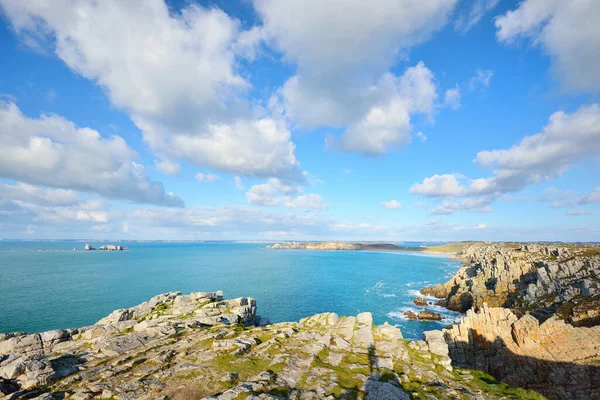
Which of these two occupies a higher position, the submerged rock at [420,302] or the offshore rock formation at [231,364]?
the offshore rock formation at [231,364]

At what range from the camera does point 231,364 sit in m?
24.8

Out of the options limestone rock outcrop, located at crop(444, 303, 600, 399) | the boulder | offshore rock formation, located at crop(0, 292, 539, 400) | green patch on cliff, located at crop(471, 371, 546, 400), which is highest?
offshore rock formation, located at crop(0, 292, 539, 400)

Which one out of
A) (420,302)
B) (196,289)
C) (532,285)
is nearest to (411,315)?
(420,302)

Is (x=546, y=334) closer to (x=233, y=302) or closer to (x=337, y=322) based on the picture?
(x=337, y=322)

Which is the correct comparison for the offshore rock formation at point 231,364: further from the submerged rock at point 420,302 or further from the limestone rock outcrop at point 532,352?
the submerged rock at point 420,302

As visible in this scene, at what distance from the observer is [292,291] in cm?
10669

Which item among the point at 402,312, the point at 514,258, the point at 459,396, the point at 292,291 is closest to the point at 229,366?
the point at 459,396

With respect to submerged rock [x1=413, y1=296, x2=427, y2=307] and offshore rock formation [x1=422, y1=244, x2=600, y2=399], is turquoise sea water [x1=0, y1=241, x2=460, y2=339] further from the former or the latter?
offshore rock formation [x1=422, y1=244, x2=600, y2=399]

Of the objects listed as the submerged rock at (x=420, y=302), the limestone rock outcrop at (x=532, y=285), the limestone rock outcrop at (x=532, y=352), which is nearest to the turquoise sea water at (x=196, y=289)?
the submerged rock at (x=420, y=302)

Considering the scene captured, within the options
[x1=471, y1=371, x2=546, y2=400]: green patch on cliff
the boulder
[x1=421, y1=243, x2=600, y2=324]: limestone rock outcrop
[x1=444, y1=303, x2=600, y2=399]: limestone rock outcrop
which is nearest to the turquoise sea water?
the boulder

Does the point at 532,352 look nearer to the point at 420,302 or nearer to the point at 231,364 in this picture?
the point at 231,364

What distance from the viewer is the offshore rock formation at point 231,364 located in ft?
68.0

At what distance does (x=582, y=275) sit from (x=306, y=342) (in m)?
76.8

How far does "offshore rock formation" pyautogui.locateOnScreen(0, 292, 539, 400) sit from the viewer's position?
68.0 ft
